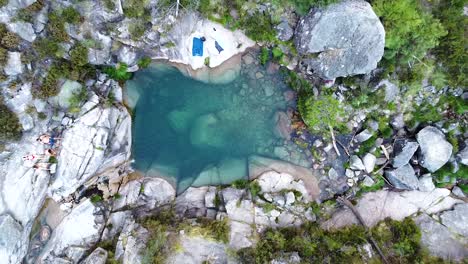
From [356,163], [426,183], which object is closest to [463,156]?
[426,183]

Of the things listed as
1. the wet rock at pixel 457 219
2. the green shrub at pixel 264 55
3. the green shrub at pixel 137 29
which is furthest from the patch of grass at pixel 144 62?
the wet rock at pixel 457 219

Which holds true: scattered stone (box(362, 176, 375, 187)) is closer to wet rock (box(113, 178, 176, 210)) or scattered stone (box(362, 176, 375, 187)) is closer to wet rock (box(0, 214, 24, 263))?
wet rock (box(113, 178, 176, 210))

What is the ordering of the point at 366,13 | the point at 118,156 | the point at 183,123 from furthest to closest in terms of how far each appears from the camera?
the point at 183,123 → the point at 118,156 → the point at 366,13

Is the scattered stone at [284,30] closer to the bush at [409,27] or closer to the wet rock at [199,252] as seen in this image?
the bush at [409,27]

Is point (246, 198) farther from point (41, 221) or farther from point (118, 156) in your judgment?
point (41, 221)

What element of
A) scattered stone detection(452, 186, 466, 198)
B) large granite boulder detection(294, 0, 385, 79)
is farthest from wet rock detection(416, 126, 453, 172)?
large granite boulder detection(294, 0, 385, 79)

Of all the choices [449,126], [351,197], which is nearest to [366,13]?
[449,126]

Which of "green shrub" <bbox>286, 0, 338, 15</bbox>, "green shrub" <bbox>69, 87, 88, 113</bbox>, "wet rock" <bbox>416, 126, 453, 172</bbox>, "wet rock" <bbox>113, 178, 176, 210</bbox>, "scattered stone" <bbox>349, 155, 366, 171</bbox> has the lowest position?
"wet rock" <bbox>113, 178, 176, 210</bbox>
